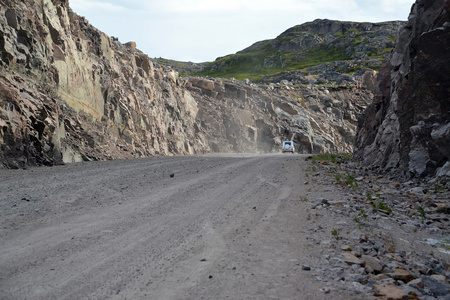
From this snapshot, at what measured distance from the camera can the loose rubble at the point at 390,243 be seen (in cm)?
474

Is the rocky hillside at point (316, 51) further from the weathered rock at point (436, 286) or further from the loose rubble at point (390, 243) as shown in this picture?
the weathered rock at point (436, 286)

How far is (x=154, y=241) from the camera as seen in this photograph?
652 cm

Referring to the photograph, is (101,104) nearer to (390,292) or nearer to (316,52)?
(390,292)

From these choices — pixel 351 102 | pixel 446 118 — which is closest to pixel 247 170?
pixel 446 118

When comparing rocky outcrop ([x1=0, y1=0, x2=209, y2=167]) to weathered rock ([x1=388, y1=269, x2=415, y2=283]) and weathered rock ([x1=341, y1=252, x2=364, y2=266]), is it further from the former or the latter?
weathered rock ([x1=388, y1=269, x2=415, y2=283])

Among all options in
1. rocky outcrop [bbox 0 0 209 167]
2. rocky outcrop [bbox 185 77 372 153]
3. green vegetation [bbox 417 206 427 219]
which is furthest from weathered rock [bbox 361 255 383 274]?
rocky outcrop [bbox 185 77 372 153]

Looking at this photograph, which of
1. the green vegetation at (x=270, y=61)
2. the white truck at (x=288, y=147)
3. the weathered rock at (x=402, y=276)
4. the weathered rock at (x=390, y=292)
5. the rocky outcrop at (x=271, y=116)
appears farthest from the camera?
the green vegetation at (x=270, y=61)

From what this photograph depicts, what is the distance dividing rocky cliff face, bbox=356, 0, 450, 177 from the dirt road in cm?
413

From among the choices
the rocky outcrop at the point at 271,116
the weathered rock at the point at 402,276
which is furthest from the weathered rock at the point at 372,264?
the rocky outcrop at the point at 271,116

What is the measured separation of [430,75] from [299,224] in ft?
31.8

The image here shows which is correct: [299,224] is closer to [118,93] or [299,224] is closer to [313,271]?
[313,271]

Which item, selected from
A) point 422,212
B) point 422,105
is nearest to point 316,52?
point 422,105

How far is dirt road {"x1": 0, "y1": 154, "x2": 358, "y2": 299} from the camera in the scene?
4.55m

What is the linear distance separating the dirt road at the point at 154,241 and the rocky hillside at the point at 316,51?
9568cm
